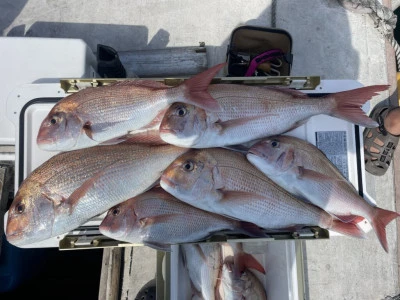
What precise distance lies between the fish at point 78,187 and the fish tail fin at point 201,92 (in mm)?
201

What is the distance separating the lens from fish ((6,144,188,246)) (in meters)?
1.29

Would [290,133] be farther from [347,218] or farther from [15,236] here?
[15,236]

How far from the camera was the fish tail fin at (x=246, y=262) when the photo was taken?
1.70 meters

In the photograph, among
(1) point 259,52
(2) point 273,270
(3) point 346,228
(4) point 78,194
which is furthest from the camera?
(1) point 259,52

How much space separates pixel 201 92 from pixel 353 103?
63 cm

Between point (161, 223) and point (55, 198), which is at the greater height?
point (55, 198)

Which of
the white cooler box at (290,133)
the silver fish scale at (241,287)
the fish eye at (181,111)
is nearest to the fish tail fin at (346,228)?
the white cooler box at (290,133)

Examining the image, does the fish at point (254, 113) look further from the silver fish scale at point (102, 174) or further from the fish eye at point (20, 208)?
the fish eye at point (20, 208)

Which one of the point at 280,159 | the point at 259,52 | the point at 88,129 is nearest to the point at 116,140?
the point at 88,129

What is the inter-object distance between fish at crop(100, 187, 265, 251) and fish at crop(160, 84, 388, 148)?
0.26m

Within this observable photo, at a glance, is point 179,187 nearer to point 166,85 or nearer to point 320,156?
point 166,85

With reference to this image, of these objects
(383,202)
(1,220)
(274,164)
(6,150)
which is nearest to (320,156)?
(274,164)

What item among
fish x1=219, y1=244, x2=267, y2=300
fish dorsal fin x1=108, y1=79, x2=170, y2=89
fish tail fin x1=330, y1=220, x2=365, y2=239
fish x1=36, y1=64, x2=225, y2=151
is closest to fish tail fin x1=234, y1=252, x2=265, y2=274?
fish x1=219, y1=244, x2=267, y2=300

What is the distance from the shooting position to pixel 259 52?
6.74ft
